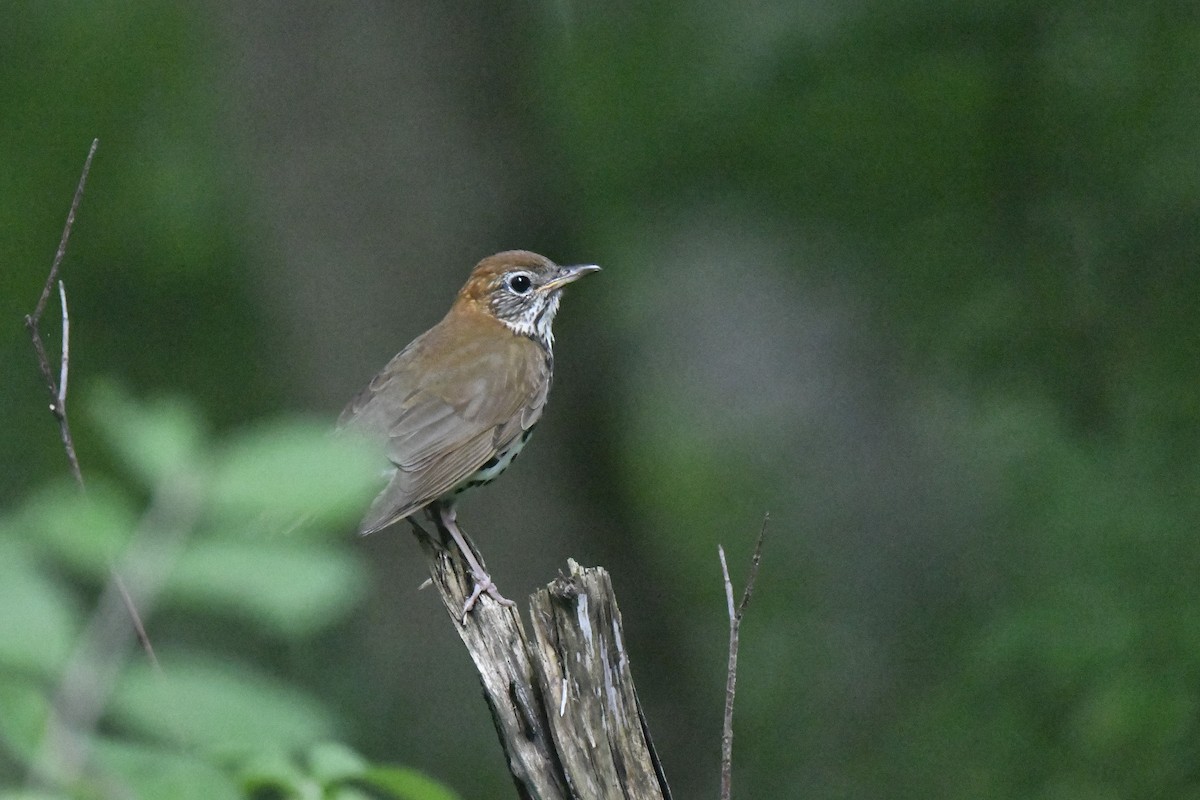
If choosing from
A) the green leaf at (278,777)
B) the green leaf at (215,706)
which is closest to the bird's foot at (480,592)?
the green leaf at (278,777)

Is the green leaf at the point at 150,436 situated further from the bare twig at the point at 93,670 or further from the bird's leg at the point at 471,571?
the bird's leg at the point at 471,571

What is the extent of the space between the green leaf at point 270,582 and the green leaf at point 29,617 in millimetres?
106

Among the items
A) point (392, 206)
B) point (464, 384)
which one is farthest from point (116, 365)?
point (464, 384)

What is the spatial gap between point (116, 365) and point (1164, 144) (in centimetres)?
656

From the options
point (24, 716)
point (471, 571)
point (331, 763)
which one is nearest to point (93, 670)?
point (24, 716)

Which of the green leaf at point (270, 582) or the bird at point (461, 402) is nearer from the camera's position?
the green leaf at point (270, 582)

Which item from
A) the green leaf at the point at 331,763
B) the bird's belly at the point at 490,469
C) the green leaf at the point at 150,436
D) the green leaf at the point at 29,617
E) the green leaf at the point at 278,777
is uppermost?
the bird's belly at the point at 490,469

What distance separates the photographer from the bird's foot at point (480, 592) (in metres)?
4.23

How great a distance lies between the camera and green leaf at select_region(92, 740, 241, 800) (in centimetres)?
140

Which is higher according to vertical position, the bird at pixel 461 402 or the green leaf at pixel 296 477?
the bird at pixel 461 402

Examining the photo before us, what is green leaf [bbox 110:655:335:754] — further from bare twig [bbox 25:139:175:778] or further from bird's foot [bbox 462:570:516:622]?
bird's foot [bbox 462:570:516:622]

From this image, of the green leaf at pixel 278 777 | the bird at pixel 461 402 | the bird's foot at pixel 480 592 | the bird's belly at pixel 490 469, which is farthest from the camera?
the bird's belly at pixel 490 469

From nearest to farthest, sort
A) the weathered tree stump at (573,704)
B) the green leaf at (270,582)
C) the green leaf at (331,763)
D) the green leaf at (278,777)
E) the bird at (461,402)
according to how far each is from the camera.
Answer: the green leaf at (270,582), the green leaf at (278,777), the green leaf at (331,763), the weathered tree stump at (573,704), the bird at (461,402)

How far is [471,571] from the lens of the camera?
4.71 meters
